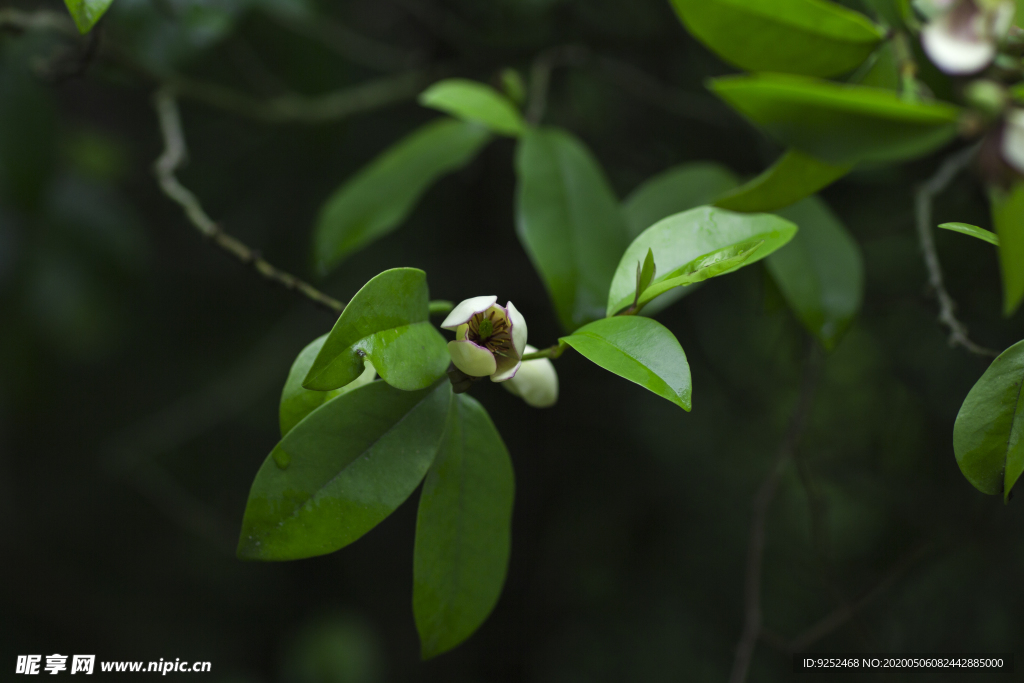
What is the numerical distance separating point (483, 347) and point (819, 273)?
34 cm

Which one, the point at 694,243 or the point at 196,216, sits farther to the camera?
the point at 196,216

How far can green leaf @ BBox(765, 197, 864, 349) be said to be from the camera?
51 centimetres

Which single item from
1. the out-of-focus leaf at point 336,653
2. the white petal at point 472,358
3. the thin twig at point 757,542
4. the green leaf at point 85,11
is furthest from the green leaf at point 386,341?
the out-of-focus leaf at point 336,653

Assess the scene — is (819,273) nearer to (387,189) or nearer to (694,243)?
(694,243)

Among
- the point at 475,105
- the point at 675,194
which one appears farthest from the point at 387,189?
the point at 675,194

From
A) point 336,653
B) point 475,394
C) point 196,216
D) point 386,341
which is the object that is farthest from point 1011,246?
point 336,653

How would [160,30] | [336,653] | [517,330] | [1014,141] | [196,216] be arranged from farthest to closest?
[336,653], [160,30], [196,216], [517,330], [1014,141]

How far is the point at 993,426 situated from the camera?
0.36 metres

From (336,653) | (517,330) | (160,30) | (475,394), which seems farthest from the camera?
(336,653)

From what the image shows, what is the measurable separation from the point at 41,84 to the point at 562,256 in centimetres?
78

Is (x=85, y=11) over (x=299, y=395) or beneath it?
over

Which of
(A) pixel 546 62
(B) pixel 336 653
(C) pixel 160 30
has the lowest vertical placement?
(B) pixel 336 653

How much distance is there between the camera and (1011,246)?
0.92 feet

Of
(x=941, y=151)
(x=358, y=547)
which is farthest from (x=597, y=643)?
(x=941, y=151)
